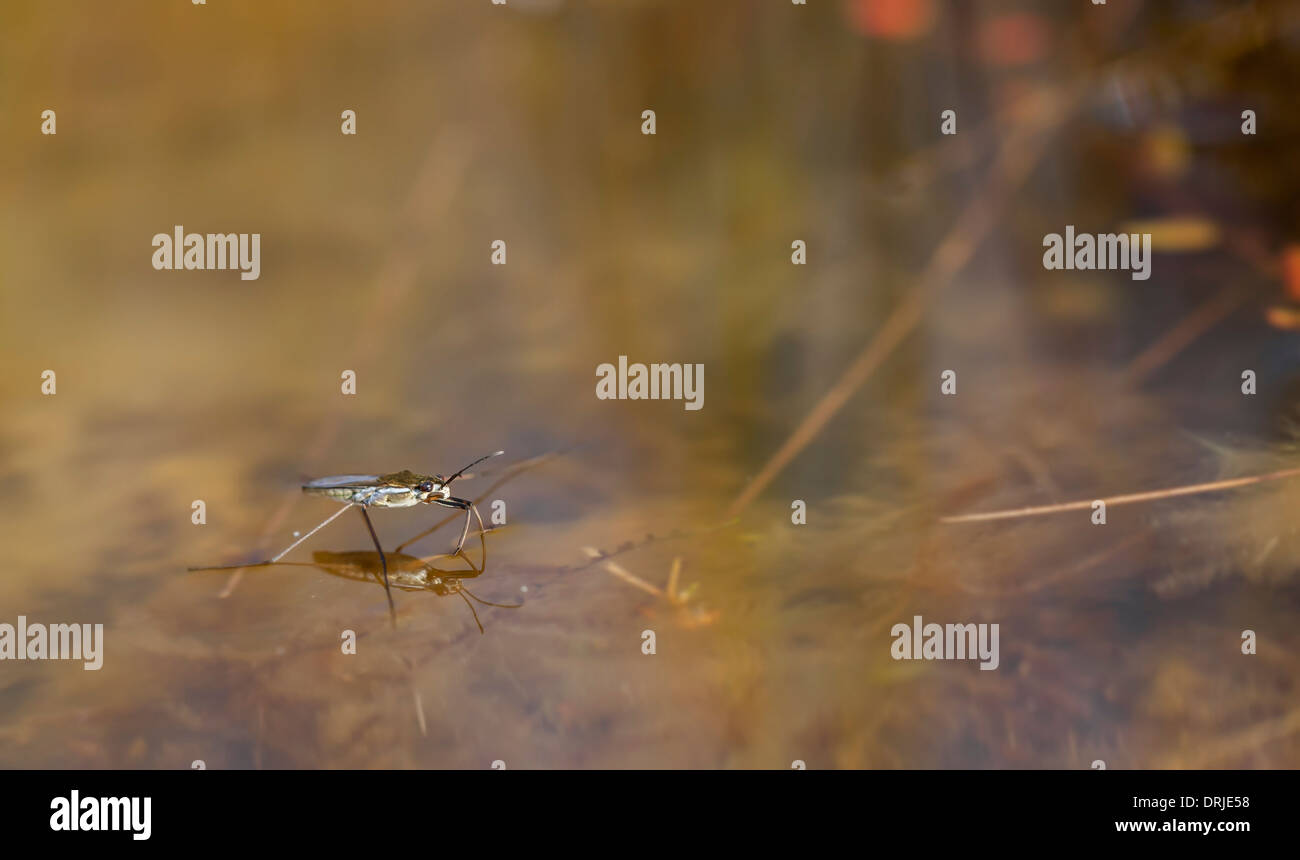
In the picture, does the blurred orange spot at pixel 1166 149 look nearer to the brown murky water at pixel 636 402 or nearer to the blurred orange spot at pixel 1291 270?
the brown murky water at pixel 636 402

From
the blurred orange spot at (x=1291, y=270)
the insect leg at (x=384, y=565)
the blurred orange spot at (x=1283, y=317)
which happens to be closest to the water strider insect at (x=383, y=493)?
the insect leg at (x=384, y=565)

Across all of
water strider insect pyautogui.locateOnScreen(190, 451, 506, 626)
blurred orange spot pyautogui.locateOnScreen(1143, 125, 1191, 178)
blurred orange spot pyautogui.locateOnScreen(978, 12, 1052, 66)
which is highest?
blurred orange spot pyautogui.locateOnScreen(978, 12, 1052, 66)

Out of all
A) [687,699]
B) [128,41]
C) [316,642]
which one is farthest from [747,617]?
[128,41]

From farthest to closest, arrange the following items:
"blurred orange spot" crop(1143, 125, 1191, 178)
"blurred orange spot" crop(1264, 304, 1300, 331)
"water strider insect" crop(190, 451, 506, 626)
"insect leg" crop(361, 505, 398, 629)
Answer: "blurred orange spot" crop(1143, 125, 1191, 178), "blurred orange spot" crop(1264, 304, 1300, 331), "water strider insect" crop(190, 451, 506, 626), "insect leg" crop(361, 505, 398, 629)

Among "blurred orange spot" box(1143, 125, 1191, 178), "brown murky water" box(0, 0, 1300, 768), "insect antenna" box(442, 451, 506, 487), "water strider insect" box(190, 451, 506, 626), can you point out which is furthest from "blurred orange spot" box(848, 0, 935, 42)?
"water strider insect" box(190, 451, 506, 626)

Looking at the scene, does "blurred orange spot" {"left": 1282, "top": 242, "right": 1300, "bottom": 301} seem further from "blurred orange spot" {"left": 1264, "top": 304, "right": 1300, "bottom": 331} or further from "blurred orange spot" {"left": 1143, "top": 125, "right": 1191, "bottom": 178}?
"blurred orange spot" {"left": 1143, "top": 125, "right": 1191, "bottom": 178}
